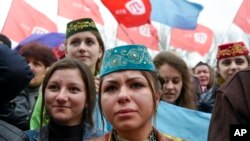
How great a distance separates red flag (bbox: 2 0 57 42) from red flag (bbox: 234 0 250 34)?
4.34 meters

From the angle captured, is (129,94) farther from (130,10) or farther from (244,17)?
(244,17)

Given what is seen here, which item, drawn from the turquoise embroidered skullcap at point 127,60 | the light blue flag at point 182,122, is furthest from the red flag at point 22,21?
the turquoise embroidered skullcap at point 127,60

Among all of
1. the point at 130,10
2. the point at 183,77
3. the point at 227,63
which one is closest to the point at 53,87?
the point at 183,77

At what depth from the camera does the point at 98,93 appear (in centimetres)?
296

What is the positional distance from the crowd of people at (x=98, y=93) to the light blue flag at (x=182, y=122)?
53mm

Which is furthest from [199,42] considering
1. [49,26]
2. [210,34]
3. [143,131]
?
[143,131]

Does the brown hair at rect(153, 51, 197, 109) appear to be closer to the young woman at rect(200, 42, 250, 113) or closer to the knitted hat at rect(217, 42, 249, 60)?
the young woman at rect(200, 42, 250, 113)

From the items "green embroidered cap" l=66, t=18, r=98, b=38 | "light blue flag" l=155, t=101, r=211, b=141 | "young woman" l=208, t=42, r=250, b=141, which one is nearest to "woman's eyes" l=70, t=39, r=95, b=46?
"green embroidered cap" l=66, t=18, r=98, b=38

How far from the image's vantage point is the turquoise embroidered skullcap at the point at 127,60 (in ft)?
8.56

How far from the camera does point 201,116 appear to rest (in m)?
Result: 3.92

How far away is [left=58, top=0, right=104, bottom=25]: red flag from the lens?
9.27 metres

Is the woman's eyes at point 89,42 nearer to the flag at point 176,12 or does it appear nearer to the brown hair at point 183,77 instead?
the brown hair at point 183,77

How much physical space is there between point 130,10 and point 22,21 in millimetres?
2373

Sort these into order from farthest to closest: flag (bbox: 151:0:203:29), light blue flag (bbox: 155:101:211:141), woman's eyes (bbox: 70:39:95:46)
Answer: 1. flag (bbox: 151:0:203:29)
2. woman's eyes (bbox: 70:39:95:46)
3. light blue flag (bbox: 155:101:211:141)
